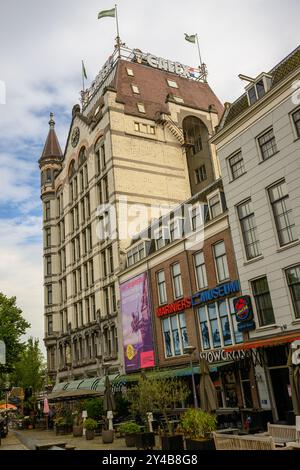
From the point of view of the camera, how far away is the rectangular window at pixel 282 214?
2113 cm

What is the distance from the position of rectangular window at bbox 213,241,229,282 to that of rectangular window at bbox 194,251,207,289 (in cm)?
149

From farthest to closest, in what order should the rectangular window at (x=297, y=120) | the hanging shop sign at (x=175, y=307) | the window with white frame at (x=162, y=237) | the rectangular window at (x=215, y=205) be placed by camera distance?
the window with white frame at (x=162, y=237), the hanging shop sign at (x=175, y=307), the rectangular window at (x=215, y=205), the rectangular window at (x=297, y=120)

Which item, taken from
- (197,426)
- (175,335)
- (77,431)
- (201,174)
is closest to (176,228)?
(175,335)

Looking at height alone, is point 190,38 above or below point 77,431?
above

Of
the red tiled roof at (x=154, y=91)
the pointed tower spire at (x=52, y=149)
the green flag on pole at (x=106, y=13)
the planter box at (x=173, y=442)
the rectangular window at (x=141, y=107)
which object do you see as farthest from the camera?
the pointed tower spire at (x=52, y=149)

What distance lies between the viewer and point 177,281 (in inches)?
1200

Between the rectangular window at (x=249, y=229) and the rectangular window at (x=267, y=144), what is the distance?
2.69m

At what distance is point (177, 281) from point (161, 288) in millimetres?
2119

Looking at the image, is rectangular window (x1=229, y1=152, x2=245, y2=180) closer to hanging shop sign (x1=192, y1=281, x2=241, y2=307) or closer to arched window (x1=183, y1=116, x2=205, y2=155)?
hanging shop sign (x1=192, y1=281, x2=241, y2=307)

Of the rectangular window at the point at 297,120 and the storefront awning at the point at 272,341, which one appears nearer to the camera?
the storefront awning at the point at 272,341

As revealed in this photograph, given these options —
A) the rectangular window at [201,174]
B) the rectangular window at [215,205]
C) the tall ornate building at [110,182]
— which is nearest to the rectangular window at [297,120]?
the rectangular window at [215,205]

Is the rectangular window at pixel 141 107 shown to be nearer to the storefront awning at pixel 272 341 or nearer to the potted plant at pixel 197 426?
the storefront awning at pixel 272 341

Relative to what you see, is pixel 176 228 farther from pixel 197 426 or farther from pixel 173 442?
pixel 197 426

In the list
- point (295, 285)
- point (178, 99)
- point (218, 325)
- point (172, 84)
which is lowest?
point (218, 325)
